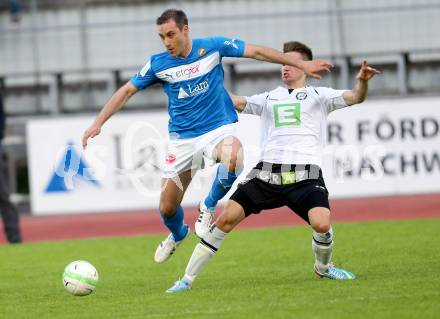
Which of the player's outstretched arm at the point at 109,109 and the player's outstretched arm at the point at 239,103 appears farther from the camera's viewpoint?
the player's outstretched arm at the point at 239,103

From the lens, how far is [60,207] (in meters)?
19.5

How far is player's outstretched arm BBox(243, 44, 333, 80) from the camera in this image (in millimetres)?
8406

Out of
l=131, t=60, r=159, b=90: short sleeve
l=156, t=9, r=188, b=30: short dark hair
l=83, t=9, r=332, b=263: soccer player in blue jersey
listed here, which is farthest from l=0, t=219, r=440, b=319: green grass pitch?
l=156, t=9, r=188, b=30: short dark hair

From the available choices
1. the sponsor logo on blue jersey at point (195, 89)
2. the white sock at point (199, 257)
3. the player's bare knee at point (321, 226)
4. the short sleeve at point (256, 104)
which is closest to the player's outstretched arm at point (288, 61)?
the short sleeve at point (256, 104)

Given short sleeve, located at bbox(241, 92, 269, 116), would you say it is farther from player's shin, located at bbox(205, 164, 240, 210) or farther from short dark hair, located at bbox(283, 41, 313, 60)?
player's shin, located at bbox(205, 164, 240, 210)

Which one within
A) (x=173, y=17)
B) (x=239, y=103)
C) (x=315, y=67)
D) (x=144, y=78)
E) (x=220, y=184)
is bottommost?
(x=220, y=184)

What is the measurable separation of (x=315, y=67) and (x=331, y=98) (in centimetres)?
74

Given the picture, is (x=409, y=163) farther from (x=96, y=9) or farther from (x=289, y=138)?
(x=289, y=138)

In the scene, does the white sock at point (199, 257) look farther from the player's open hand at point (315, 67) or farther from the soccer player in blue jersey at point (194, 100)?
the player's open hand at point (315, 67)

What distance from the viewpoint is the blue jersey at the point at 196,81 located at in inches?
377

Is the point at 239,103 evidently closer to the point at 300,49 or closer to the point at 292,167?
the point at 300,49

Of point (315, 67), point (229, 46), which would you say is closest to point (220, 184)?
point (229, 46)

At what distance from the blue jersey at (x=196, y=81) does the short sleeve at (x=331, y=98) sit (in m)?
0.89

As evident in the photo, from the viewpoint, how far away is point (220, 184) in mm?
10047
